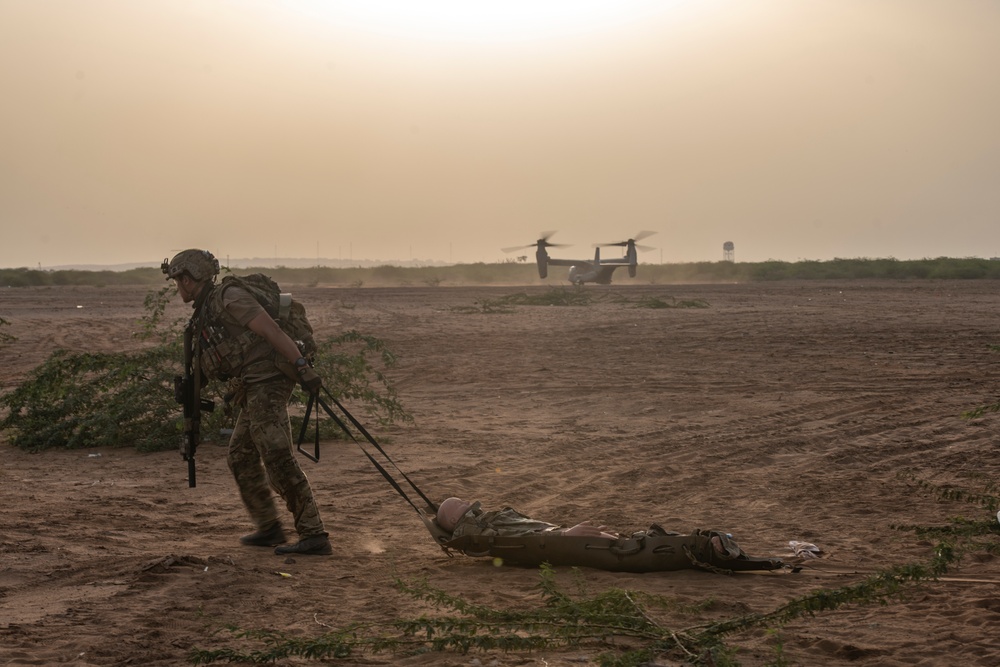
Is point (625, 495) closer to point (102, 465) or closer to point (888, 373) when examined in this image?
point (102, 465)

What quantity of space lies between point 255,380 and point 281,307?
0.50 meters

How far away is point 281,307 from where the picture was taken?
6.56 m

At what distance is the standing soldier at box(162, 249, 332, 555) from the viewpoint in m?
6.30

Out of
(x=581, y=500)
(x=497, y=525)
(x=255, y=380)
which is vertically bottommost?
(x=581, y=500)

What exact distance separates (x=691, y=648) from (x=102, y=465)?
280 inches

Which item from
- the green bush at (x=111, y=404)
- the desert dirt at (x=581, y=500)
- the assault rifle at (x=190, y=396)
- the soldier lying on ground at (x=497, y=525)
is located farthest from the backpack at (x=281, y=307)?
the green bush at (x=111, y=404)

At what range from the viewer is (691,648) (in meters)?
4.27

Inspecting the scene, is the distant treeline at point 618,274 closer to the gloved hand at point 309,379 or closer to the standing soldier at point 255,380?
the standing soldier at point 255,380

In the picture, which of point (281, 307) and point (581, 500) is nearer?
point (281, 307)

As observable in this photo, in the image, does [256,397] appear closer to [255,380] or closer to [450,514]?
[255,380]

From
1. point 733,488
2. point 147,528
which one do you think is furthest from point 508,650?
point 733,488

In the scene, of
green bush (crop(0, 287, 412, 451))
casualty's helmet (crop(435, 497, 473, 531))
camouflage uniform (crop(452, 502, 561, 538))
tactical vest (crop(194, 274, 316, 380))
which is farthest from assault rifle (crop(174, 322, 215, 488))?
green bush (crop(0, 287, 412, 451))

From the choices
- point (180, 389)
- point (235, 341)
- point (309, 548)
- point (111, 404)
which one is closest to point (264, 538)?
point (309, 548)

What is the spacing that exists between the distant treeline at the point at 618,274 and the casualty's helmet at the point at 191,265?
35430mm
